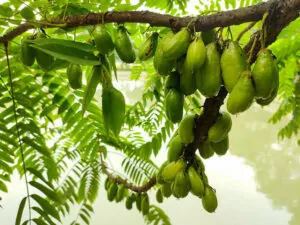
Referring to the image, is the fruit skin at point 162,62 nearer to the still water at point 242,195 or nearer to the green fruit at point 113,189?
the green fruit at point 113,189

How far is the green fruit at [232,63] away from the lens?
0.49 m

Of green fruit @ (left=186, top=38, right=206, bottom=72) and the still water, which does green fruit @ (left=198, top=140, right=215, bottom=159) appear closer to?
green fruit @ (left=186, top=38, right=206, bottom=72)

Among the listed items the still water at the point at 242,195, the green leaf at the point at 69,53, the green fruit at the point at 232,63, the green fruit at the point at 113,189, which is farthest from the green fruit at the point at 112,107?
the still water at the point at 242,195

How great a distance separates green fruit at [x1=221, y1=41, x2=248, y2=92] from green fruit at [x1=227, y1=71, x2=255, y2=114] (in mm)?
12

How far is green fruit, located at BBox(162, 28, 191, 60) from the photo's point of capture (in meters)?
0.52

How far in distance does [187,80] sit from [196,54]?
0.07 m

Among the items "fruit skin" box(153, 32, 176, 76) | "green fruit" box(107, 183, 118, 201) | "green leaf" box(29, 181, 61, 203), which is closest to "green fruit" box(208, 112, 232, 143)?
"fruit skin" box(153, 32, 176, 76)

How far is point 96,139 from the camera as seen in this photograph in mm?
1244

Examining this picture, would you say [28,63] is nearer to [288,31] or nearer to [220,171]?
[288,31]

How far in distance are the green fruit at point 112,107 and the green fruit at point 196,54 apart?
114 mm

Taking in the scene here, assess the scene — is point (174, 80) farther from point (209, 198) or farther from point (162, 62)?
point (209, 198)

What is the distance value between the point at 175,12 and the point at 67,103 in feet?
1.71

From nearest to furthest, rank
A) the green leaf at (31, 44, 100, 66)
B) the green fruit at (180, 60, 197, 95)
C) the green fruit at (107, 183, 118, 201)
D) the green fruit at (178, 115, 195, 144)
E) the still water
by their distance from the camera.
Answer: the green leaf at (31, 44, 100, 66) → the green fruit at (180, 60, 197, 95) → the green fruit at (178, 115, 195, 144) → the green fruit at (107, 183, 118, 201) → the still water

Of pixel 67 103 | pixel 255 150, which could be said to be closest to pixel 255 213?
pixel 255 150
